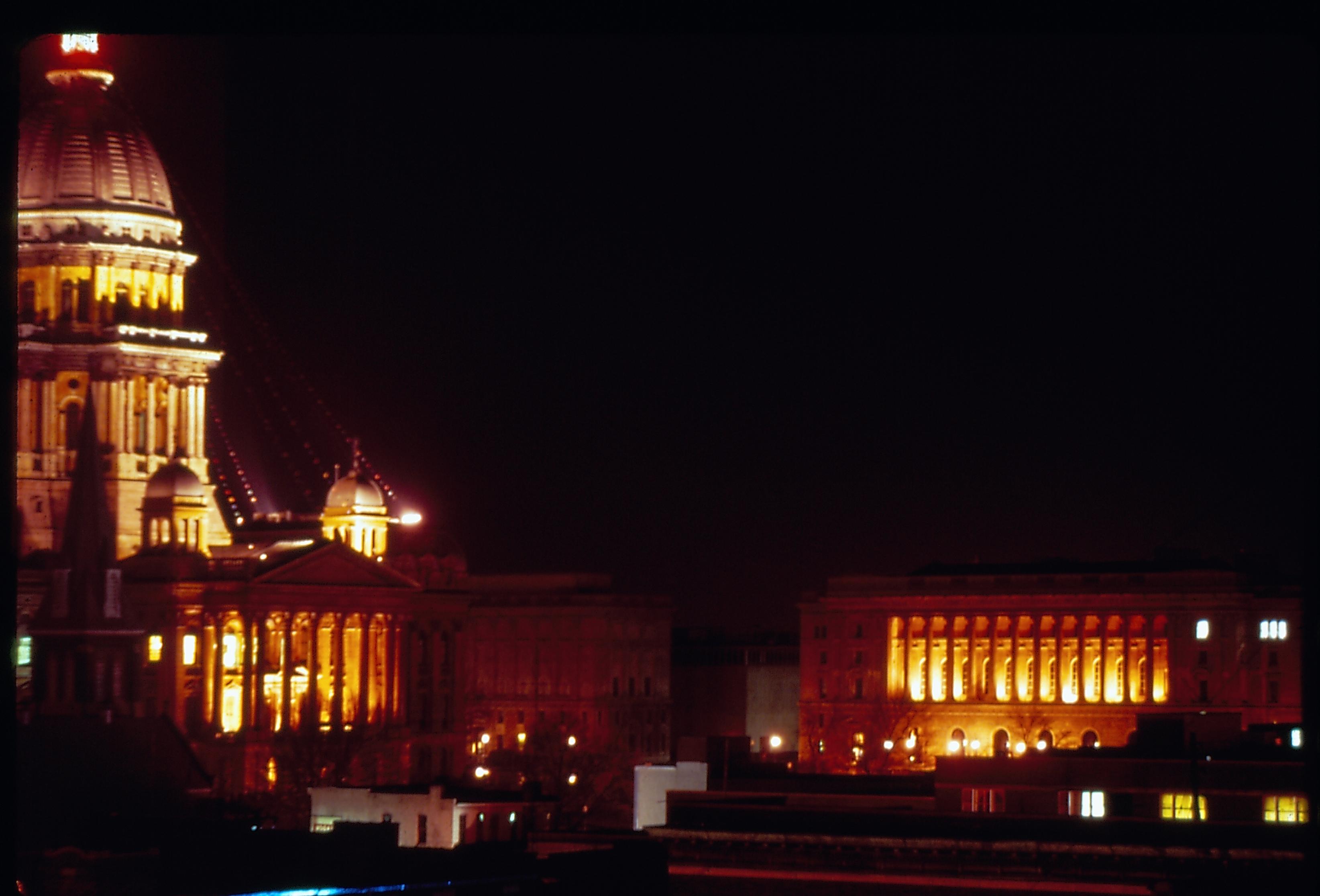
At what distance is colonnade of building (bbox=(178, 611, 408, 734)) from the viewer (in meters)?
133

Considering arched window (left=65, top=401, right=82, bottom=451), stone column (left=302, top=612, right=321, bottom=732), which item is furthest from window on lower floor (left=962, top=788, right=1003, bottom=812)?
arched window (left=65, top=401, right=82, bottom=451)

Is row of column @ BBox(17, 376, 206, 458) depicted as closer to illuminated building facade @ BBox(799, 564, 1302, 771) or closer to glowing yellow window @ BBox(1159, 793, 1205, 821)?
illuminated building facade @ BBox(799, 564, 1302, 771)

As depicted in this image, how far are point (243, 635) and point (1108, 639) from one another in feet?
207

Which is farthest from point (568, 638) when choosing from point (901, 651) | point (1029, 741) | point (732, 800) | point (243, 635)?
point (732, 800)

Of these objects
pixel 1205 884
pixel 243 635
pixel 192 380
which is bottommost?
pixel 1205 884

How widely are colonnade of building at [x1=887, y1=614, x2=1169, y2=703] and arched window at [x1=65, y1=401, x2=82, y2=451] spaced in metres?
62.9

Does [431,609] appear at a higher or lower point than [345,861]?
higher

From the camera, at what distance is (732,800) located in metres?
60.8

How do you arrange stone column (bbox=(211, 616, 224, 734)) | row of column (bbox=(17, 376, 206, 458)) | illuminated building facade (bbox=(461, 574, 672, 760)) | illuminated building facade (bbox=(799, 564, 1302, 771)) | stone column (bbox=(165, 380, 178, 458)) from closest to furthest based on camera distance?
stone column (bbox=(211, 616, 224, 734)) < row of column (bbox=(17, 376, 206, 458)) < stone column (bbox=(165, 380, 178, 458)) < illuminated building facade (bbox=(799, 564, 1302, 771)) < illuminated building facade (bbox=(461, 574, 672, 760))

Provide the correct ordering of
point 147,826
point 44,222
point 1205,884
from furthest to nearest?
point 44,222 < point 147,826 < point 1205,884

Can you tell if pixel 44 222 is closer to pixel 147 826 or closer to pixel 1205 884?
pixel 147 826

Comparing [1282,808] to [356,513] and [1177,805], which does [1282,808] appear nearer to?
[1177,805]

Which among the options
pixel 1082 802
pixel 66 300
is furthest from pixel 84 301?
pixel 1082 802

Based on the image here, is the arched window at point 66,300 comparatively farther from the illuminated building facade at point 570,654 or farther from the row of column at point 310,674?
the illuminated building facade at point 570,654
